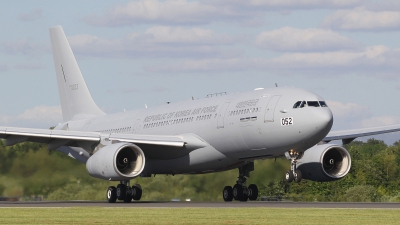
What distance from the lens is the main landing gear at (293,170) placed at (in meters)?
32.0

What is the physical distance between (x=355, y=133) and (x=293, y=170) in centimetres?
913

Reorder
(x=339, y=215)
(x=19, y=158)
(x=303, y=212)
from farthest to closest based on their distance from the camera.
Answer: (x=19, y=158) → (x=303, y=212) → (x=339, y=215)

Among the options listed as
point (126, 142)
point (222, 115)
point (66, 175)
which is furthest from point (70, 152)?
point (222, 115)

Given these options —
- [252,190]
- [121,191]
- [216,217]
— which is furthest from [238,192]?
[216,217]

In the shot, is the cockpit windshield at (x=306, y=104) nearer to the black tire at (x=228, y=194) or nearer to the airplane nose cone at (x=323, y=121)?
the airplane nose cone at (x=323, y=121)

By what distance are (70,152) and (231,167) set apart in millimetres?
10226

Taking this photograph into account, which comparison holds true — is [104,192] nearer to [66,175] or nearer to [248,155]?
[66,175]


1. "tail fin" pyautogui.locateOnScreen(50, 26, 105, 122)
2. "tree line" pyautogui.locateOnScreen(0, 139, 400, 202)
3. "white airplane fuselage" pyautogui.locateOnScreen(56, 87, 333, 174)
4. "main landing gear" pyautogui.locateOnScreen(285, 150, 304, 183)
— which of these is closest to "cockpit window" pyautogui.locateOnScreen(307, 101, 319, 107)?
"white airplane fuselage" pyautogui.locateOnScreen(56, 87, 333, 174)

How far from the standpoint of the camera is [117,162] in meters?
35.4

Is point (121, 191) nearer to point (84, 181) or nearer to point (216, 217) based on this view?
point (84, 181)

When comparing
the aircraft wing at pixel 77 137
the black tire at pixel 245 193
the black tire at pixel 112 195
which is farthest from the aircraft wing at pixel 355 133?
the black tire at pixel 112 195

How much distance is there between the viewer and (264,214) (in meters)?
24.2

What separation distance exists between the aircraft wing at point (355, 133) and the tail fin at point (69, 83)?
14498 millimetres

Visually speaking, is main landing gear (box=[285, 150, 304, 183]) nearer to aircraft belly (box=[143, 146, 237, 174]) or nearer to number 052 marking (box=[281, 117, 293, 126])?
number 052 marking (box=[281, 117, 293, 126])
